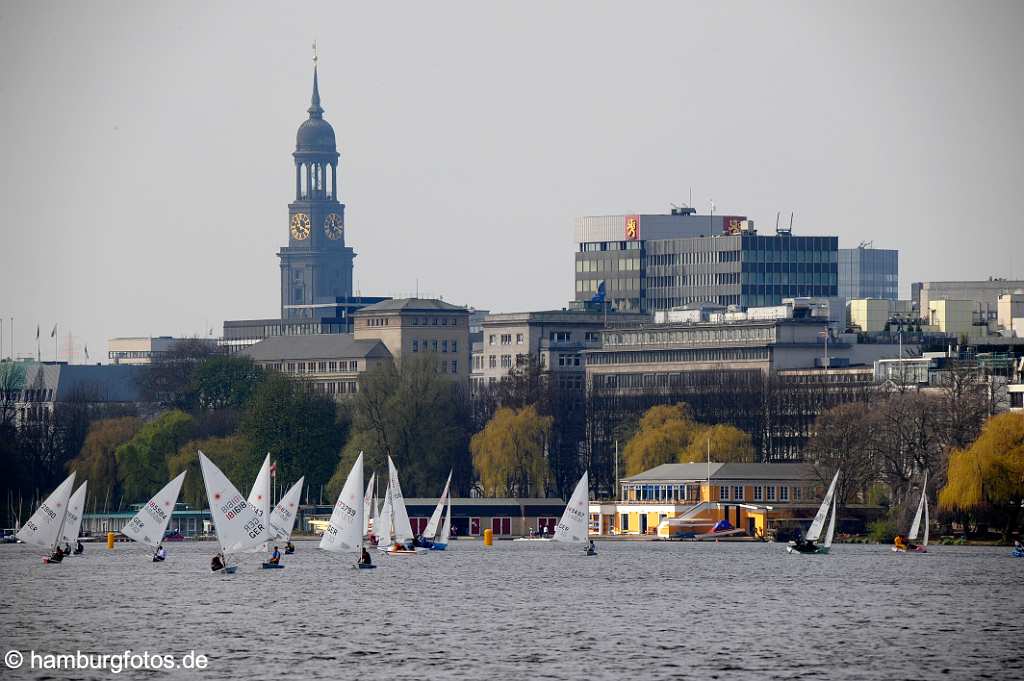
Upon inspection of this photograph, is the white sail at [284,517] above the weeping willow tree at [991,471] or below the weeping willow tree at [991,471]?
below

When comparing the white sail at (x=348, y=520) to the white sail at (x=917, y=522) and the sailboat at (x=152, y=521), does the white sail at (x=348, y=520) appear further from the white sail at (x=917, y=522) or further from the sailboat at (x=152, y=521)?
the white sail at (x=917, y=522)

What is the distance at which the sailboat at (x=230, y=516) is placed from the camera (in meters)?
151

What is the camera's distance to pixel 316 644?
4520 inches

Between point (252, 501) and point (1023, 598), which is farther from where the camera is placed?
point (252, 501)

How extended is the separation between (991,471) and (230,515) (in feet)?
187

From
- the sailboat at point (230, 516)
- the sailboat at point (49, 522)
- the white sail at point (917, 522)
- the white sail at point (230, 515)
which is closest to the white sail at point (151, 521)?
the sailboat at point (49, 522)

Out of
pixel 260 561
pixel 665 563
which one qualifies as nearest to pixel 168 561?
pixel 260 561

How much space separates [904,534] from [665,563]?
2689 centimetres

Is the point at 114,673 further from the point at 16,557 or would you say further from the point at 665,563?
the point at 16,557

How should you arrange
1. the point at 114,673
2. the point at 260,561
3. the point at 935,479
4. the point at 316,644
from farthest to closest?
1. the point at 935,479
2. the point at 260,561
3. the point at 316,644
4. the point at 114,673

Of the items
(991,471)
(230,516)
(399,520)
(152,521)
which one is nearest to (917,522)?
(991,471)

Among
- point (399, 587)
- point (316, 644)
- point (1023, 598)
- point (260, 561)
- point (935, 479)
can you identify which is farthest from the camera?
point (935, 479)

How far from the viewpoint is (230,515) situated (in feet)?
502

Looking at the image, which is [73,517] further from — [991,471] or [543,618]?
[543,618]
